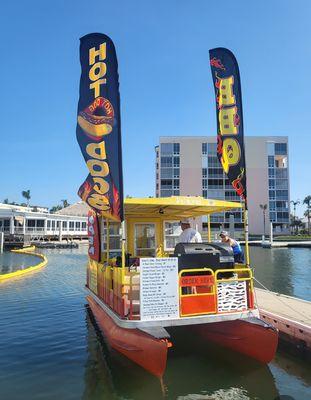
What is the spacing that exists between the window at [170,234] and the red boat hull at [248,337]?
424cm

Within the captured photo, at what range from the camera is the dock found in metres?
8.30

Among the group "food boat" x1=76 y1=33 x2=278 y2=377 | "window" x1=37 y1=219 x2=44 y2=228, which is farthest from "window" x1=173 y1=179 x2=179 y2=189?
"food boat" x1=76 y1=33 x2=278 y2=377

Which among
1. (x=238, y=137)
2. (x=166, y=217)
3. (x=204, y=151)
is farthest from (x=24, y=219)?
(x=238, y=137)

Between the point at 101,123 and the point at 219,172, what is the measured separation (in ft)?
272

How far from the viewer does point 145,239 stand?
12.6 m

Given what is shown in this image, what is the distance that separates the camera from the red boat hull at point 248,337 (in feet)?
23.6

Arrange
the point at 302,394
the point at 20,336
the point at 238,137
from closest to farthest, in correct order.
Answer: the point at 302,394 < the point at 238,137 < the point at 20,336

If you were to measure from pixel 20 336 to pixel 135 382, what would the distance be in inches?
176

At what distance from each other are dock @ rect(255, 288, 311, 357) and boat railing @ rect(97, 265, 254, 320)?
1.61m

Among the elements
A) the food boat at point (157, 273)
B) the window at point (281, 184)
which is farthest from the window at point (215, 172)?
the food boat at point (157, 273)

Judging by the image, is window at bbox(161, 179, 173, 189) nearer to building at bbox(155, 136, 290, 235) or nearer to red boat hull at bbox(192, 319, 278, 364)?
building at bbox(155, 136, 290, 235)

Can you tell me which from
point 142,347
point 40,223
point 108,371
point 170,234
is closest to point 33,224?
point 40,223

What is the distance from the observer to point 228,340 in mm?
8219

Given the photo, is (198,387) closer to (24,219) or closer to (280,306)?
(280,306)
